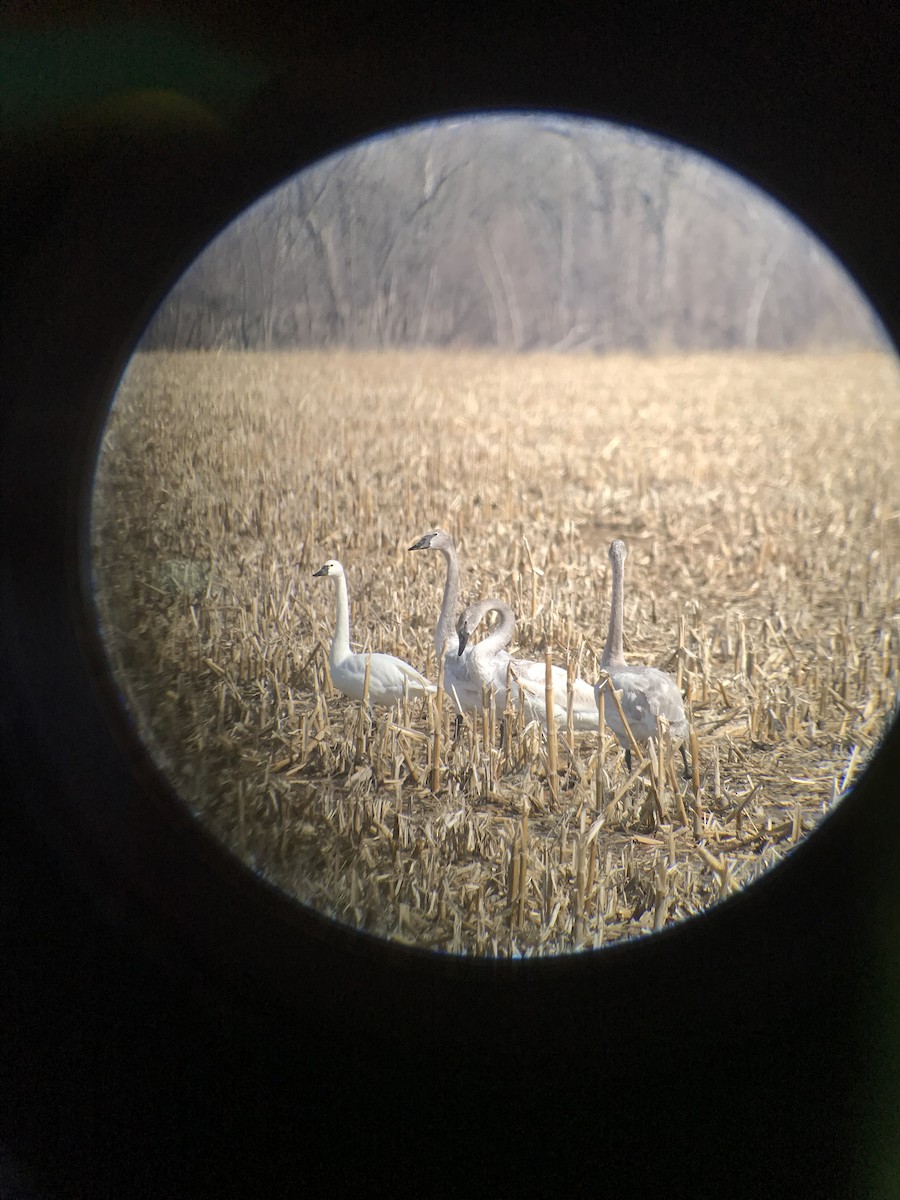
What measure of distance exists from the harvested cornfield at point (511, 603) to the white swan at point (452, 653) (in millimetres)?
117

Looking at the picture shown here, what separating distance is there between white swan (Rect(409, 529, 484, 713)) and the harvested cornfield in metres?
0.12

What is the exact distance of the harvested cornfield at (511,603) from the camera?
3.35 metres

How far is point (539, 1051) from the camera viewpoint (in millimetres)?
2496

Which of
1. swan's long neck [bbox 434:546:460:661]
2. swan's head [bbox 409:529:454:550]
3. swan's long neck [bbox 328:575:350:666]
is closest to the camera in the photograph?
swan's long neck [bbox 328:575:350:666]

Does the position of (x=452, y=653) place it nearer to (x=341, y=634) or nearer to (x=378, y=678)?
(x=378, y=678)

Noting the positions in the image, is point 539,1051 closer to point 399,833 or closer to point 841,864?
point 841,864

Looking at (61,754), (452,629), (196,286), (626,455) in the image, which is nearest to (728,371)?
(626,455)

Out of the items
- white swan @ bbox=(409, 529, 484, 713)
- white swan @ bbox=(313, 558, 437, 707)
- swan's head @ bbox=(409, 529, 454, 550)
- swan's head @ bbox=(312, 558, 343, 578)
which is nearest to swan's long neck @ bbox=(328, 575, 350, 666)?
white swan @ bbox=(313, 558, 437, 707)

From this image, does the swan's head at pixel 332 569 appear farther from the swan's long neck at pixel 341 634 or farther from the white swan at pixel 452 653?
the white swan at pixel 452 653

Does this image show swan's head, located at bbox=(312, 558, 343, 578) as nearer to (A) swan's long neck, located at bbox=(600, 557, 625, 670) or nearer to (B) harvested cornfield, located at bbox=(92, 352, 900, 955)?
(B) harvested cornfield, located at bbox=(92, 352, 900, 955)

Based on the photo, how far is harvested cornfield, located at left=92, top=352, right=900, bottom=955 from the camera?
3.35m

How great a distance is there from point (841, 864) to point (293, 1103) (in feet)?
4.40

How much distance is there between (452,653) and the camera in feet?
13.6

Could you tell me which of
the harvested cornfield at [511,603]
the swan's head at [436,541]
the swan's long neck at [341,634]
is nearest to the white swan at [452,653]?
the swan's head at [436,541]
